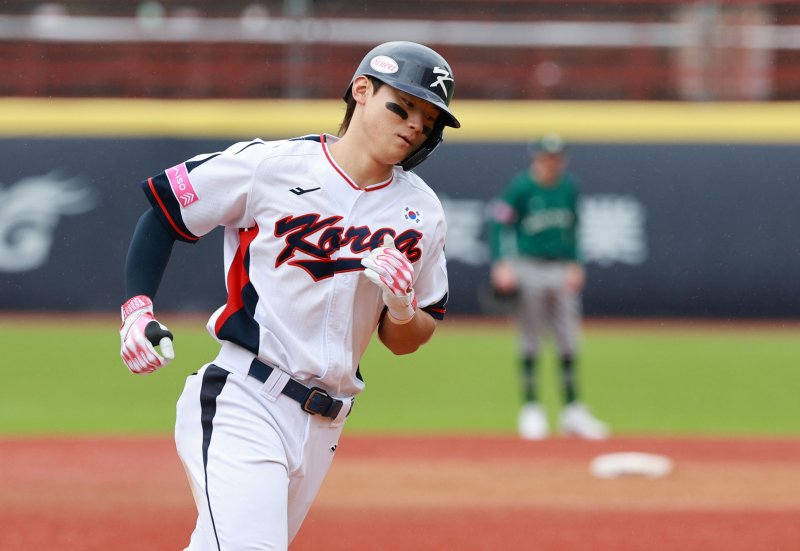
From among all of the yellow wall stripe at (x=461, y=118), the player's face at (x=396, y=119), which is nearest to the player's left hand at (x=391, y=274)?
the player's face at (x=396, y=119)

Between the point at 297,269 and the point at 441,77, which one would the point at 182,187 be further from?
the point at 441,77

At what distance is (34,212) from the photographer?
15062 millimetres

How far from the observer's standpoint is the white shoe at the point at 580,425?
29.5ft

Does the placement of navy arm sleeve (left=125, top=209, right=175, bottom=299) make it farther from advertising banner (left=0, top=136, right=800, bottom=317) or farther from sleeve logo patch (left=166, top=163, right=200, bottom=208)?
advertising banner (left=0, top=136, right=800, bottom=317)

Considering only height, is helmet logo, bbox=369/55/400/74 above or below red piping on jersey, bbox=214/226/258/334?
above

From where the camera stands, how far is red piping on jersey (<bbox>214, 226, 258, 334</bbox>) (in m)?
3.56

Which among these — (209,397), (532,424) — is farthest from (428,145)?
(532,424)

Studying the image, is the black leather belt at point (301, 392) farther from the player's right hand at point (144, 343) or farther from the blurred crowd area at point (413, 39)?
the blurred crowd area at point (413, 39)

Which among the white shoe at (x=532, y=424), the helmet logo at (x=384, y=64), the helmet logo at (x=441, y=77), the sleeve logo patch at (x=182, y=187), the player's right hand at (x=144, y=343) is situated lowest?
the white shoe at (x=532, y=424)

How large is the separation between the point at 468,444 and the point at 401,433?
677 millimetres

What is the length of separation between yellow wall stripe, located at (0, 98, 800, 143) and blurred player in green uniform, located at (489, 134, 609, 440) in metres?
5.40

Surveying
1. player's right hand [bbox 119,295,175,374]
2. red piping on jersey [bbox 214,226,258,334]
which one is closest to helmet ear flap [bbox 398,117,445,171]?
red piping on jersey [bbox 214,226,258,334]

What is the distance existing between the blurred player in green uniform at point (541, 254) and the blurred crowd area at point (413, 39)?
7.41 metres

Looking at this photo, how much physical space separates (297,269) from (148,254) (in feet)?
1.48
